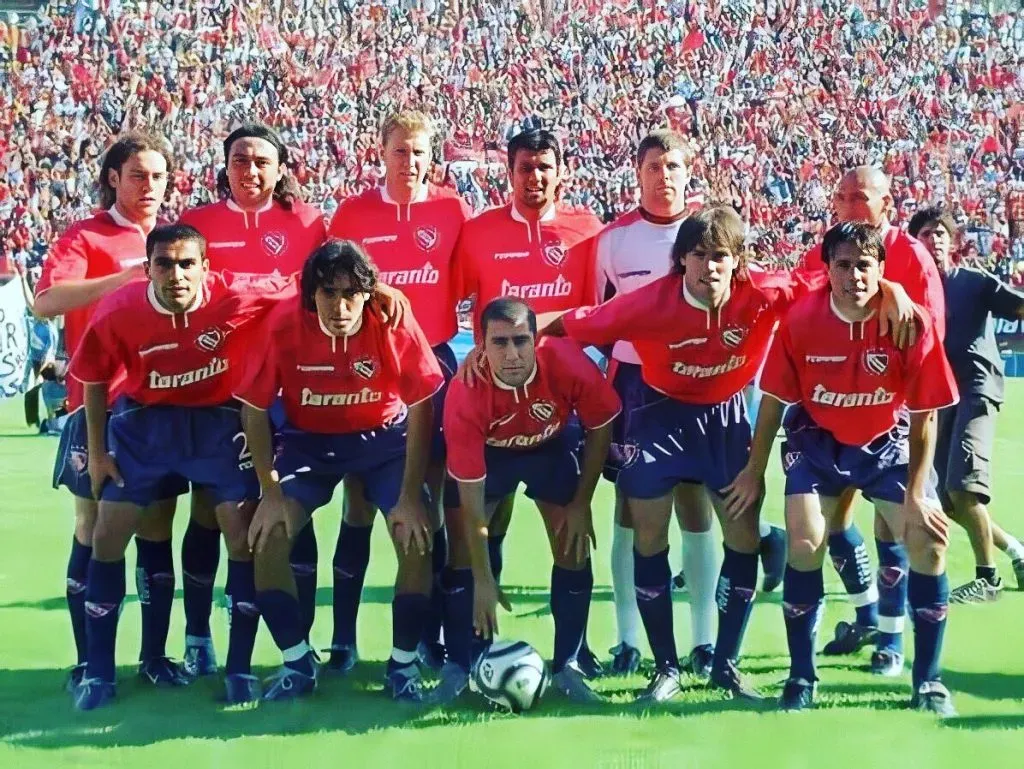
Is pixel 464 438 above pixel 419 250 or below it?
below

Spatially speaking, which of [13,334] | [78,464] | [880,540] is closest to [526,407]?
[880,540]

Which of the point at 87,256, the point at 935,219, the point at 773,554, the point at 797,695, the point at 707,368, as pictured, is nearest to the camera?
the point at 797,695

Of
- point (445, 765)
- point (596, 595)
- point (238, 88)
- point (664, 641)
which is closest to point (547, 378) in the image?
point (664, 641)

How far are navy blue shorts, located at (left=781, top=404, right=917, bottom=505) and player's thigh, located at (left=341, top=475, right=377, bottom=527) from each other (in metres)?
1.53

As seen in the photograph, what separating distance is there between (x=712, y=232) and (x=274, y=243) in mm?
1722

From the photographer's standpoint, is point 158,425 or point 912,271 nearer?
point 158,425

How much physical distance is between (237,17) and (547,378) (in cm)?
2112

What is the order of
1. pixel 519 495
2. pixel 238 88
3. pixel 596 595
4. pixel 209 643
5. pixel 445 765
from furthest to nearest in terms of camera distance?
1. pixel 238 88
2. pixel 519 495
3. pixel 596 595
4. pixel 209 643
5. pixel 445 765

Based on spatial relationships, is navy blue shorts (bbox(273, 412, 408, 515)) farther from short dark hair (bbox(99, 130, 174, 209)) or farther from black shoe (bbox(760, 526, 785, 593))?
black shoe (bbox(760, 526, 785, 593))

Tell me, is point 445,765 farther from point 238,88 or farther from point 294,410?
point 238,88

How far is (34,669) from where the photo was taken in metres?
4.61

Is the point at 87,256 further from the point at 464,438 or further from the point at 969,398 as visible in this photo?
the point at 969,398

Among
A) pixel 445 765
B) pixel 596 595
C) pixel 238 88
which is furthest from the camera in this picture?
pixel 238 88

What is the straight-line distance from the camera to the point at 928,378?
3.99m
